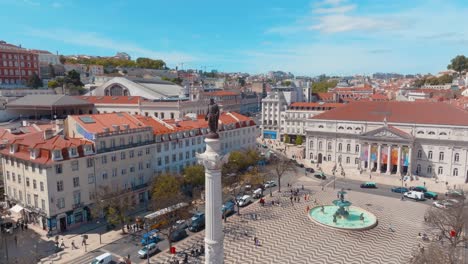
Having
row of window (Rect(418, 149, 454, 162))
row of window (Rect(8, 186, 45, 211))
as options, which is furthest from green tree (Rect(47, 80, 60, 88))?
row of window (Rect(418, 149, 454, 162))

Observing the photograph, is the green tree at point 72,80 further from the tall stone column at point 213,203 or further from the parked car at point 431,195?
the tall stone column at point 213,203

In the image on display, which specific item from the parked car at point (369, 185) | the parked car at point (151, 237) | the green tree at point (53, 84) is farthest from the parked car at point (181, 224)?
the green tree at point (53, 84)

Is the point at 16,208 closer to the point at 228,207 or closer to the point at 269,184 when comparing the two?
the point at 228,207

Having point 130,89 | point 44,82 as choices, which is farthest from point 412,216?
point 44,82

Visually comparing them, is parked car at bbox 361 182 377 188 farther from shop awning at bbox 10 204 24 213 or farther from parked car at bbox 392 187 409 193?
shop awning at bbox 10 204 24 213

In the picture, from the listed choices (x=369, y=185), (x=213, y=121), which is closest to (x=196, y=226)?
(x=213, y=121)

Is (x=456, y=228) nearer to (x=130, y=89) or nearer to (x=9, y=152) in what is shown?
(x=9, y=152)
